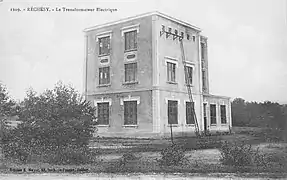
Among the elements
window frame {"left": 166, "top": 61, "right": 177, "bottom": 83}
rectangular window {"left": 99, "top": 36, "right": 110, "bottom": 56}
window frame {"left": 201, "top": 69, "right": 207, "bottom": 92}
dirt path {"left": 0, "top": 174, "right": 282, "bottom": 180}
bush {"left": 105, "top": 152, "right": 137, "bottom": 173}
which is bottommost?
dirt path {"left": 0, "top": 174, "right": 282, "bottom": 180}

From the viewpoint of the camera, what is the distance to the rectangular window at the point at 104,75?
194 inches

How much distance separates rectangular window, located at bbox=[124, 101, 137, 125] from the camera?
4.77 meters

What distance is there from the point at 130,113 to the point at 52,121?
1326 mm

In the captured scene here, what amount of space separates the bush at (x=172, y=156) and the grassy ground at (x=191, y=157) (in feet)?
0.24

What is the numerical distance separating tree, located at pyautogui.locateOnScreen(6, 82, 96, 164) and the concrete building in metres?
0.27

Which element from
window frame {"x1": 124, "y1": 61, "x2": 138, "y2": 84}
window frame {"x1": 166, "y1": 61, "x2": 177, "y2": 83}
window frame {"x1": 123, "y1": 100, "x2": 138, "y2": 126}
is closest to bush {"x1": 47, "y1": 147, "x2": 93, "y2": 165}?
window frame {"x1": 123, "y1": 100, "x2": 138, "y2": 126}

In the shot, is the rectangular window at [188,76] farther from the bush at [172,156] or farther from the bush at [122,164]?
the bush at [122,164]

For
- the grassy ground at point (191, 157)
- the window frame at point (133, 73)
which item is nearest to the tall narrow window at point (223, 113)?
the grassy ground at point (191, 157)

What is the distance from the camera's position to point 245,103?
4.29 metres

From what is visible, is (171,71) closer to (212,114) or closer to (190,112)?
(190,112)

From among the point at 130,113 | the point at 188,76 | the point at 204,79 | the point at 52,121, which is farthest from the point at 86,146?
the point at 204,79

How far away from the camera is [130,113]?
487cm

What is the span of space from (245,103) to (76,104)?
8.97ft

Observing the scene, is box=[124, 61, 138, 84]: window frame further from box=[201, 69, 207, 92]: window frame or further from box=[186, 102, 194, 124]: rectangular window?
box=[201, 69, 207, 92]: window frame
